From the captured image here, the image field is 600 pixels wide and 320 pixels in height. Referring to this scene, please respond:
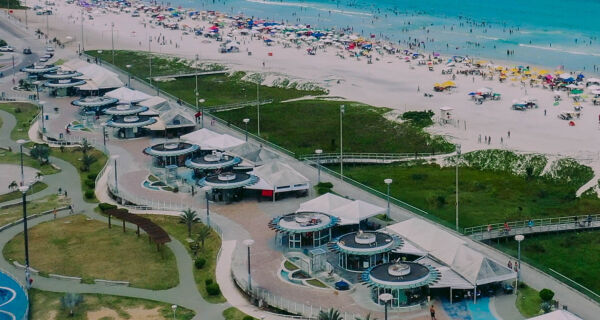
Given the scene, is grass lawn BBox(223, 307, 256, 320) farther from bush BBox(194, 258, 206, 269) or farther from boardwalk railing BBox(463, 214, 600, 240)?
boardwalk railing BBox(463, 214, 600, 240)

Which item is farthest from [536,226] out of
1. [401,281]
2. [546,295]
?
[401,281]

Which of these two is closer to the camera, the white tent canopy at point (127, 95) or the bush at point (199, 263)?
the bush at point (199, 263)

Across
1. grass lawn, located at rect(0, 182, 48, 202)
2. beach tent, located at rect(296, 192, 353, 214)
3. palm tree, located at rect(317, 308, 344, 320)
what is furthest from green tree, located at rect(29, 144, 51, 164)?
palm tree, located at rect(317, 308, 344, 320)

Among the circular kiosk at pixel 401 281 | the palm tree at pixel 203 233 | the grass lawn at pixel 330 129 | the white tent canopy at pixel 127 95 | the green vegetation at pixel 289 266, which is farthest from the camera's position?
the white tent canopy at pixel 127 95

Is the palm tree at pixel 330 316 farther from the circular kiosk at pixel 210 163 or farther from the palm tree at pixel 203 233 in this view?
the circular kiosk at pixel 210 163

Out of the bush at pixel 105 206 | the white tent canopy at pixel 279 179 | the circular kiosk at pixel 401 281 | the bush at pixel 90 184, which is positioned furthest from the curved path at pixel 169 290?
the white tent canopy at pixel 279 179

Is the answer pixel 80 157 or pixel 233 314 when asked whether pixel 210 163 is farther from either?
pixel 233 314
